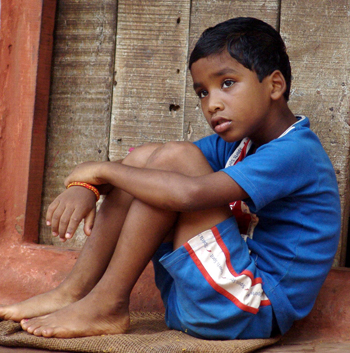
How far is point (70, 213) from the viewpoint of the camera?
5.02ft

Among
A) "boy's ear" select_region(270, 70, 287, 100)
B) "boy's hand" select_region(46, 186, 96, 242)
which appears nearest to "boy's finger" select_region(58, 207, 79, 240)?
"boy's hand" select_region(46, 186, 96, 242)

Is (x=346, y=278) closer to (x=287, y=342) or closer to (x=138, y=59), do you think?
(x=287, y=342)

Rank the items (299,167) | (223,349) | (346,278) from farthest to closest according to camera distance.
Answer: (346,278)
(299,167)
(223,349)

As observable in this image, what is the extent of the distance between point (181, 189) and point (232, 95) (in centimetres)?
40

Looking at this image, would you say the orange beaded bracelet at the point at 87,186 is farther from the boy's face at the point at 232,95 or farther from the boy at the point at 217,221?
the boy's face at the point at 232,95

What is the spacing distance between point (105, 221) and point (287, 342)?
76cm

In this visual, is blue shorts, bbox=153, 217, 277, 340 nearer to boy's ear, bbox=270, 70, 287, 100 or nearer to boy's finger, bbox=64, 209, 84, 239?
boy's finger, bbox=64, 209, 84, 239

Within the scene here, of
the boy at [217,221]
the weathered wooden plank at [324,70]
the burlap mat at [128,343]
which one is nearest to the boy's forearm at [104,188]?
the boy at [217,221]

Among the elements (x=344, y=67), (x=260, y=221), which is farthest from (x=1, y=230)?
(x=344, y=67)

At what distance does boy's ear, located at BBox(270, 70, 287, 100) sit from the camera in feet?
5.57

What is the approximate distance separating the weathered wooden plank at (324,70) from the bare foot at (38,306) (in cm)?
116

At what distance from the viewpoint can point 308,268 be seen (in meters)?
1.60

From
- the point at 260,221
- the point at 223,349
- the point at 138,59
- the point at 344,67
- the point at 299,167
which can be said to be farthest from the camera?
the point at 138,59

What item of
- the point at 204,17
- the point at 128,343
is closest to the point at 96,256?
the point at 128,343
